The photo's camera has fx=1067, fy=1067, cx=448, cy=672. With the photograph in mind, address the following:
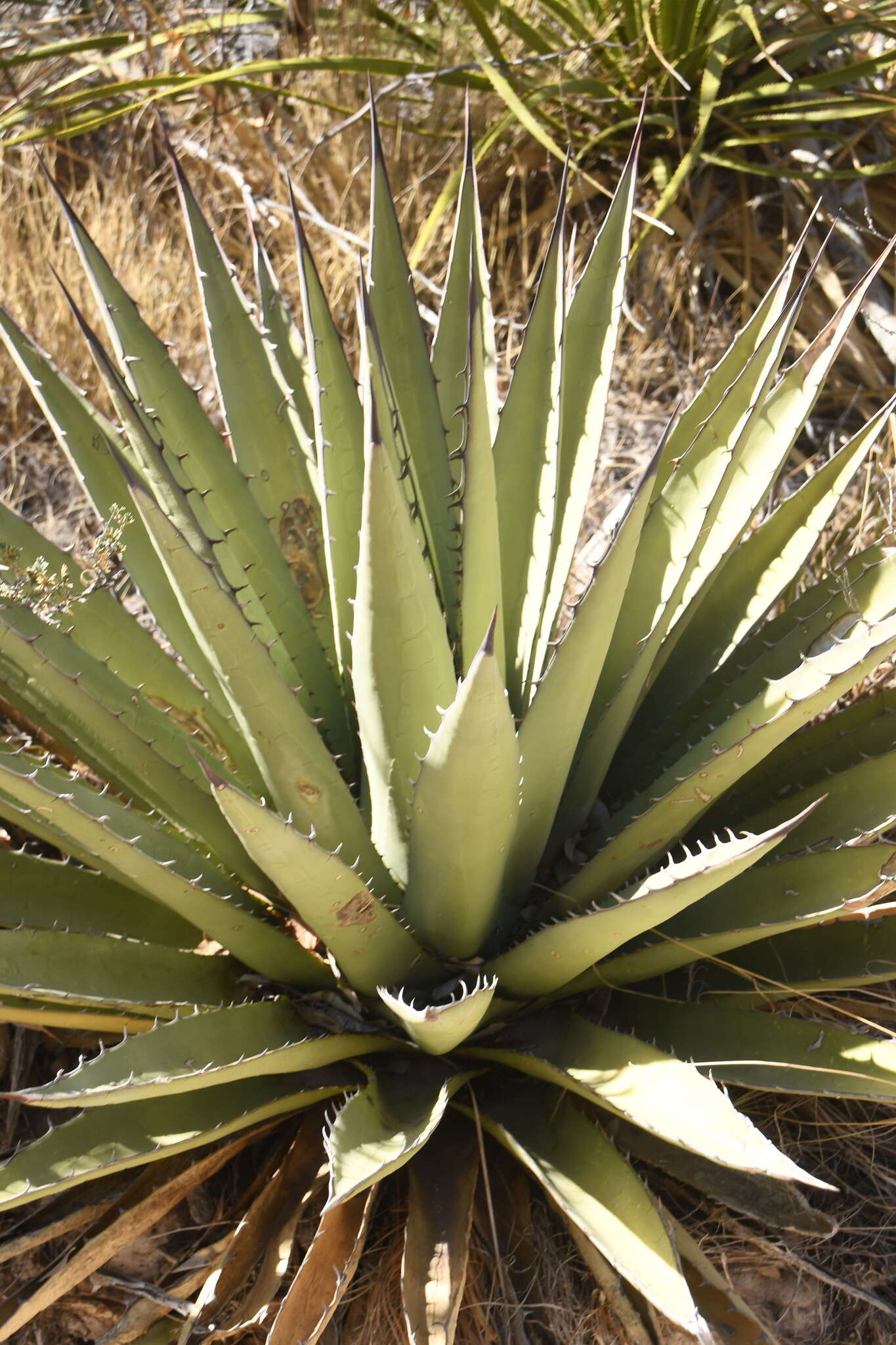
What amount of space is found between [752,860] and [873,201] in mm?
2332

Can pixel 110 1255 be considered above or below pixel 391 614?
below

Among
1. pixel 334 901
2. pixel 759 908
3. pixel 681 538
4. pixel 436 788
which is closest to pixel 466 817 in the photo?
pixel 436 788

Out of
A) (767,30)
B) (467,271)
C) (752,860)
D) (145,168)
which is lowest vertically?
(752,860)

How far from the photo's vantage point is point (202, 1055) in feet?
3.77

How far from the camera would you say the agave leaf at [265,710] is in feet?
3.49

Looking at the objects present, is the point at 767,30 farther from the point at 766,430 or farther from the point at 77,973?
the point at 77,973

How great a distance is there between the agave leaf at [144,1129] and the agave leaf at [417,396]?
65cm

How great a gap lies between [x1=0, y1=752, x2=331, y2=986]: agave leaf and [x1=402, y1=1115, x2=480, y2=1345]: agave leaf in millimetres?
264

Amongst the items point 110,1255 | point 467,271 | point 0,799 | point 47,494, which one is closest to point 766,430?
point 467,271

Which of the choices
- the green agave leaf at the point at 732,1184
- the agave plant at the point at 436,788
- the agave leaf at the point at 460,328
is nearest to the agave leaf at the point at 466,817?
the agave plant at the point at 436,788

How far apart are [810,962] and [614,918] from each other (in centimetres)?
43

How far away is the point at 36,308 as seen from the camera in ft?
9.49

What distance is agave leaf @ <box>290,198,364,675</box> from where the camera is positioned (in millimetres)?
1388

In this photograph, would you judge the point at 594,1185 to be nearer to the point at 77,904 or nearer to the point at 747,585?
the point at 77,904
